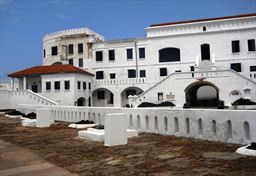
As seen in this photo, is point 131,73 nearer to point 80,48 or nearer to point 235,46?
point 80,48

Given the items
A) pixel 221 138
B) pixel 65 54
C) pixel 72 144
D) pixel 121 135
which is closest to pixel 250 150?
pixel 221 138

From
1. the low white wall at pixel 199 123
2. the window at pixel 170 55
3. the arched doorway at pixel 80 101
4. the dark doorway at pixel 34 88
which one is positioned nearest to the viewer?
the low white wall at pixel 199 123

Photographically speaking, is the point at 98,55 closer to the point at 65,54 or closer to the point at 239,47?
the point at 65,54

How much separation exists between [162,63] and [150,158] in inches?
1426

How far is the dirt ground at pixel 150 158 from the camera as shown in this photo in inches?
237

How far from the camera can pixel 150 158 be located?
740cm

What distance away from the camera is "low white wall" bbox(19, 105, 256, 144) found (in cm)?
882

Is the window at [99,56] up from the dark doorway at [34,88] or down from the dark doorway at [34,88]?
up

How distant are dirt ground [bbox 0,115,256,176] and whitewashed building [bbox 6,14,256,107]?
24163 millimetres

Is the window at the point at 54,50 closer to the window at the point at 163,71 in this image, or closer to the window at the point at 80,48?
the window at the point at 80,48

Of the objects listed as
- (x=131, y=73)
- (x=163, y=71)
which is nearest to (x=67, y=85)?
(x=131, y=73)

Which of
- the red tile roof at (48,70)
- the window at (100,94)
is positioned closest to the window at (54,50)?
the red tile roof at (48,70)

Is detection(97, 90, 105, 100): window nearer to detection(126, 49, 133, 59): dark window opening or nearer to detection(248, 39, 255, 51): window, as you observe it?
detection(126, 49, 133, 59): dark window opening

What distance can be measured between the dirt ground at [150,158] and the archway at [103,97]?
117 ft
